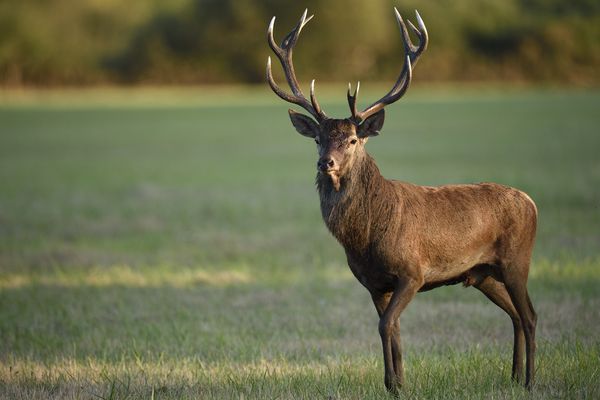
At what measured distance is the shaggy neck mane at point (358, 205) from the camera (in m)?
7.46

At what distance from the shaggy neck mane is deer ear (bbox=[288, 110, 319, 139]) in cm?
45

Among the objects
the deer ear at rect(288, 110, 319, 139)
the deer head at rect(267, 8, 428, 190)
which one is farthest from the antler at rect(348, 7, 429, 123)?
the deer ear at rect(288, 110, 319, 139)

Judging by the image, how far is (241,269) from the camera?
1358cm

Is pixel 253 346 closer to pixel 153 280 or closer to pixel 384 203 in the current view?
pixel 384 203

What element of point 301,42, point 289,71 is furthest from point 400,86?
point 301,42

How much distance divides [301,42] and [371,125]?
319 ft

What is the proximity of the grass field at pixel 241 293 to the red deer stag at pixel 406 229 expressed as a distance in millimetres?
637

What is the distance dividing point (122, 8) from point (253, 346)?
115m

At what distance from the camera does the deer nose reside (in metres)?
7.20

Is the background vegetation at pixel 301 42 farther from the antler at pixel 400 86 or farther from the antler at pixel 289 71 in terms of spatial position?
the antler at pixel 289 71

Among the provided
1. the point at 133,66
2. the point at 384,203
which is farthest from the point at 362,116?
the point at 133,66

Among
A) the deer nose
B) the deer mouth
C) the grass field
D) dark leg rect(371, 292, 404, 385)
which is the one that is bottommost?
the grass field

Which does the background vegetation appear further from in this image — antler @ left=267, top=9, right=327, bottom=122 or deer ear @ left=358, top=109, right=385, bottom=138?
deer ear @ left=358, top=109, right=385, bottom=138

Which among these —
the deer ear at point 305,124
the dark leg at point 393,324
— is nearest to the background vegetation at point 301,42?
the deer ear at point 305,124
